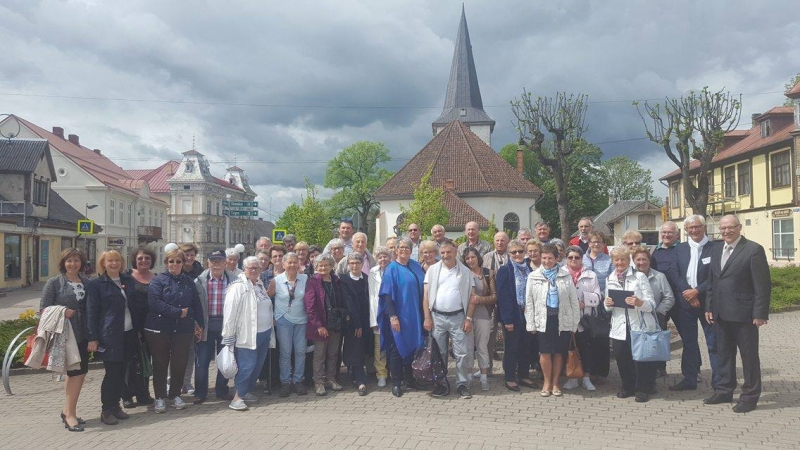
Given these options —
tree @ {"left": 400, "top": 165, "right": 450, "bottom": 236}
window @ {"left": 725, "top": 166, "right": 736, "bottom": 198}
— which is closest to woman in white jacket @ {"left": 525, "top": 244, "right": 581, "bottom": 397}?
tree @ {"left": 400, "top": 165, "right": 450, "bottom": 236}

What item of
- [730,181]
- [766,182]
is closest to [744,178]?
[730,181]

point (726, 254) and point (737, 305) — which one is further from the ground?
point (726, 254)

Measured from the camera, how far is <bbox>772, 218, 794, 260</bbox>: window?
29.7 m

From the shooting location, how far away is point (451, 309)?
7008 mm

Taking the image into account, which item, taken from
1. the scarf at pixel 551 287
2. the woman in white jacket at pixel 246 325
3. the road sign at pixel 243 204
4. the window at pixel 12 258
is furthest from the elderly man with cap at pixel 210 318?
the window at pixel 12 258

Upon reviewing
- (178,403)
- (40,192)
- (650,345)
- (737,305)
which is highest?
(40,192)

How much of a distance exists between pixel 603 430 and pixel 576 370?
150cm

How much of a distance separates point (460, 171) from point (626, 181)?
46.3 m

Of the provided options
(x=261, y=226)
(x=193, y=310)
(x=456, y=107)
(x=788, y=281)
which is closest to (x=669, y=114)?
(x=788, y=281)

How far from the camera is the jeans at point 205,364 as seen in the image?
702 cm

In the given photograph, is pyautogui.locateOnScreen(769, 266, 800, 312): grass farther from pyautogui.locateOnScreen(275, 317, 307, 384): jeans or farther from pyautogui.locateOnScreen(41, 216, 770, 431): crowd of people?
pyautogui.locateOnScreen(275, 317, 307, 384): jeans

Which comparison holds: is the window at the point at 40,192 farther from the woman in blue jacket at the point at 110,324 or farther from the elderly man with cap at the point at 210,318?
the woman in blue jacket at the point at 110,324

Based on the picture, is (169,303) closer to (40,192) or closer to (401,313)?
(401,313)

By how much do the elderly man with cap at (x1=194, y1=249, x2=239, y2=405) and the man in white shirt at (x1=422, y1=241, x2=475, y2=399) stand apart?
249 centimetres
